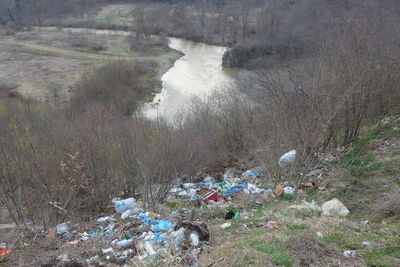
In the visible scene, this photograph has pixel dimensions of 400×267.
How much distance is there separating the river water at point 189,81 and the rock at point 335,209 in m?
13.0

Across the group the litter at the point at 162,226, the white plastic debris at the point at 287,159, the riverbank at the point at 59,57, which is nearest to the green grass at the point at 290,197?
the white plastic debris at the point at 287,159

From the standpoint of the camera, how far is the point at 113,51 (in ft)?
123

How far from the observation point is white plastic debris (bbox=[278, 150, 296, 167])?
760 cm

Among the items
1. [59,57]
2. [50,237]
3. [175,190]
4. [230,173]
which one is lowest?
[230,173]

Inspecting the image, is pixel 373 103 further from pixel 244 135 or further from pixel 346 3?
pixel 346 3

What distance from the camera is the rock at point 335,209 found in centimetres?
551

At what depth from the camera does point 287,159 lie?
25.1 feet

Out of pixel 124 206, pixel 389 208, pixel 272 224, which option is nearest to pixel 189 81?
pixel 124 206

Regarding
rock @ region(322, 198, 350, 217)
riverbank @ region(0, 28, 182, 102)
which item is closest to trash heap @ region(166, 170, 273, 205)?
rock @ region(322, 198, 350, 217)

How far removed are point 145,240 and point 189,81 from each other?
899 inches

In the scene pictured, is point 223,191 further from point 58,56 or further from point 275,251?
point 58,56

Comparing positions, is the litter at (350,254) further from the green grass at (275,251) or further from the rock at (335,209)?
the rock at (335,209)

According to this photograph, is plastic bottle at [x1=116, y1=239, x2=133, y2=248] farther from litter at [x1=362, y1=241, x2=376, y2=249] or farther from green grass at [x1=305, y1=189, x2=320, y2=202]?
green grass at [x1=305, y1=189, x2=320, y2=202]

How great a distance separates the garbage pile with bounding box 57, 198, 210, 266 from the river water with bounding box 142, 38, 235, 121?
1254 centimetres
